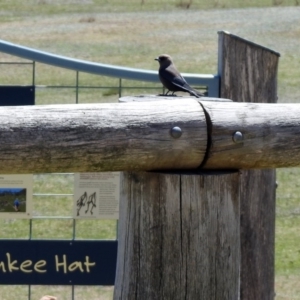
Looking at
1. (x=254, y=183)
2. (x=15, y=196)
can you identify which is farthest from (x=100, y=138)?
(x=15, y=196)

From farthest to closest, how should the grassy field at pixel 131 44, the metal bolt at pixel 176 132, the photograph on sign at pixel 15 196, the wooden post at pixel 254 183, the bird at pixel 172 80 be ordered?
the grassy field at pixel 131 44 → the photograph on sign at pixel 15 196 → the bird at pixel 172 80 → the wooden post at pixel 254 183 → the metal bolt at pixel 176 132

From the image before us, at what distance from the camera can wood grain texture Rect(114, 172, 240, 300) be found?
2.43 metres

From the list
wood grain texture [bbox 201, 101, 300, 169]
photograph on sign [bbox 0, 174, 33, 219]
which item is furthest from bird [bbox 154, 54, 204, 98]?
wood grain texture [bbox 201, 101, 300, 169]

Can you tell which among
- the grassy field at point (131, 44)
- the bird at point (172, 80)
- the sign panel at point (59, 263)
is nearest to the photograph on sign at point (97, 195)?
the sign panel at point (59, 263)

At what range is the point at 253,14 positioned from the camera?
105 ft

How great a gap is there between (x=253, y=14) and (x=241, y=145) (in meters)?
29.9

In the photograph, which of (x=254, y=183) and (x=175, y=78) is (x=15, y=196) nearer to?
(x=175, y=78)

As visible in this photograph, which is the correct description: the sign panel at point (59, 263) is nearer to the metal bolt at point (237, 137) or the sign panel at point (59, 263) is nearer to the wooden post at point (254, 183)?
the wooden post at point (254, 183)

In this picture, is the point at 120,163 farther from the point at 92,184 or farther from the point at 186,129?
the point at 92,184

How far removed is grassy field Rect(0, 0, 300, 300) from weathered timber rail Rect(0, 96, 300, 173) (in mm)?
3050

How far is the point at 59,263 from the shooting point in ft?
16.7

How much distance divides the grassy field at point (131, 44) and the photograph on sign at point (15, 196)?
0.89 metres

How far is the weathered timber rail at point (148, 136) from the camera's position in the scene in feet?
7.40

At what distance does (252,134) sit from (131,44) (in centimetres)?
2275
